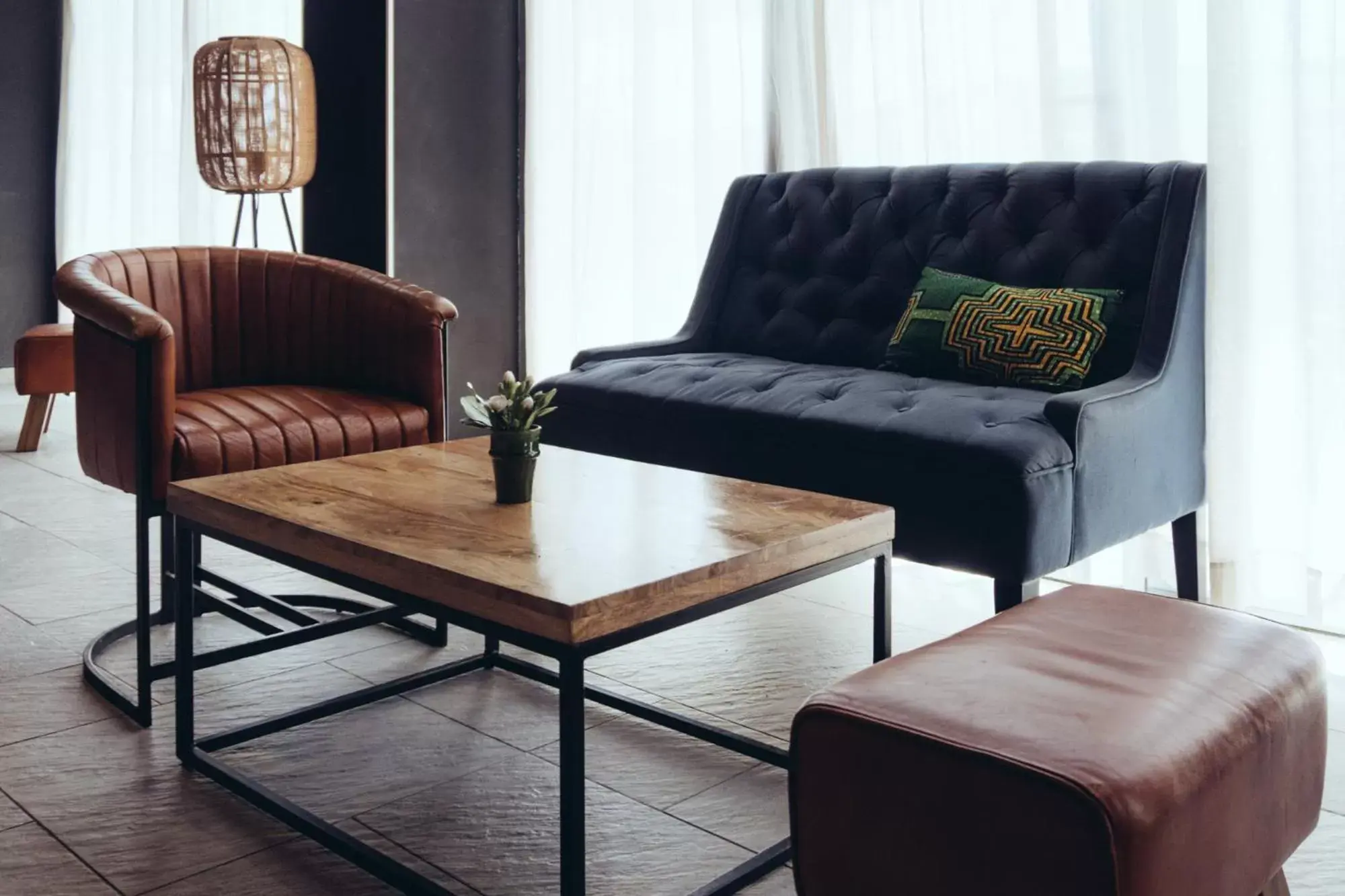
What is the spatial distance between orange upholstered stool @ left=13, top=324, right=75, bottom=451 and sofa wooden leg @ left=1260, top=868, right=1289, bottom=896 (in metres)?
4.45

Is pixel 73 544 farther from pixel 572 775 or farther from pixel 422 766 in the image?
pixel 572 775

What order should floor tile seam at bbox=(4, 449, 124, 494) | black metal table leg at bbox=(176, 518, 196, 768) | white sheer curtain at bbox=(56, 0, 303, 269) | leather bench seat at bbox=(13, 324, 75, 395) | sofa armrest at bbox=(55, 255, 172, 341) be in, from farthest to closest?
white sheer curtain at bbox=(56, 0, 303, 269), leather bench seat at bbox=(13, 324, 75, 395), floor tile seam at bbox=(4, 449, 124, 494), sofa armrest at bbox=(55, 255, 172, 341), black metal table leg at bbox=(176, 518, 196, 768)

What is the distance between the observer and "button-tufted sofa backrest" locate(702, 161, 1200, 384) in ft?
9.44

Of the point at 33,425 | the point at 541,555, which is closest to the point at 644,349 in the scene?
the point at 541,555

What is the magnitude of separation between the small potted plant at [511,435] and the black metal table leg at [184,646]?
51 cm

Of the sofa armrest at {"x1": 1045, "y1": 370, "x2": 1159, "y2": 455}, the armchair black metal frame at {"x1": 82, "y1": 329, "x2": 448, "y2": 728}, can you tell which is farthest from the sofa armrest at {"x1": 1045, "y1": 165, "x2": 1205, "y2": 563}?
the armchair black metal frame at {"x1": 82, "y1": 329, "x2": 448, "y2": 728}

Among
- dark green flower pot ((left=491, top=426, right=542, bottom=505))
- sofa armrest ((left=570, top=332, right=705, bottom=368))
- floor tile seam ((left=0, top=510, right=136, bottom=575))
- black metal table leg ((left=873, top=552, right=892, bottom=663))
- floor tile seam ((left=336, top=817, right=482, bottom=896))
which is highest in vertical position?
sofa armrest ((left=570, top=332, right=705, bottom=368))

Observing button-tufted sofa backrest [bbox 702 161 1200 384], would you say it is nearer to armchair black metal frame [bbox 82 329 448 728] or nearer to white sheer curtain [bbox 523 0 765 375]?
white sheer curtain [bbox 523 0 765 375]

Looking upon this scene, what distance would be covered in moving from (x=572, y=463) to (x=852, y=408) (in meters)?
0.64

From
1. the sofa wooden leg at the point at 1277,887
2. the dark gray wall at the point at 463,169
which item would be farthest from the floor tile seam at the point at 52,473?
the sofa wooden leg at the point at 1277,887

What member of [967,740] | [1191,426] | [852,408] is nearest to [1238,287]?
[1191,426]

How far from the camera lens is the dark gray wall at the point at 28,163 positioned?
702 centimetres

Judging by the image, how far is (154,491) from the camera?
2.31 metres

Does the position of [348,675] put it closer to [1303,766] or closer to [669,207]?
[1303,766]
